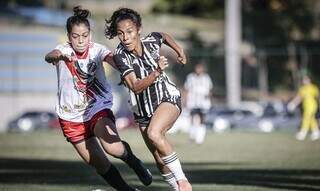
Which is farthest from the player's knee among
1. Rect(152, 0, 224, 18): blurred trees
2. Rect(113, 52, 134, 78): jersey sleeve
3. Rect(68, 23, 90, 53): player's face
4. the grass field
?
Rect(152, 0, 224, 18): blurred trees

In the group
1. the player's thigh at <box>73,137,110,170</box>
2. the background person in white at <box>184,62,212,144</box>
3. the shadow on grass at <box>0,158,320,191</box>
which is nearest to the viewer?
the player's thigh at <box>73,137,110,170</box>

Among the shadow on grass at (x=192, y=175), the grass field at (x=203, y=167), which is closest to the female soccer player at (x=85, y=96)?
the grass field at (x=203, y=167)

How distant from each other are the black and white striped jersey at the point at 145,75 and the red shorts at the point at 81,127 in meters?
0.49

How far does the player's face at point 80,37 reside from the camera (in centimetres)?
975

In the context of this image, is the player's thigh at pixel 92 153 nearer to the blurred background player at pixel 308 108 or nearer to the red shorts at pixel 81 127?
the red shorts at pixel 81 127

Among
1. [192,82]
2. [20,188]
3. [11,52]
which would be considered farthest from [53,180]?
[11,52]

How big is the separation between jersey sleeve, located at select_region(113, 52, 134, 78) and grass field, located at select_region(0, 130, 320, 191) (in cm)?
271

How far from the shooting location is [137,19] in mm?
9570

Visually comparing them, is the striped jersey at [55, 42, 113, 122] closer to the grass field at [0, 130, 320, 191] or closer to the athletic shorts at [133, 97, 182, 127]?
the athletic shorts at [133, 97, 182, 127]

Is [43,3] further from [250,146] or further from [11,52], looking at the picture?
[250,146]

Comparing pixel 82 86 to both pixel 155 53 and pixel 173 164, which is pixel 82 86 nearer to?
pixel 155 53

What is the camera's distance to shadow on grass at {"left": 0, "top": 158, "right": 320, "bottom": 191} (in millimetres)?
12345

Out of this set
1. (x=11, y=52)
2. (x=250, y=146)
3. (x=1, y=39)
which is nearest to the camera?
(x=250, y=146)

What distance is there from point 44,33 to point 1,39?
3.04 m
